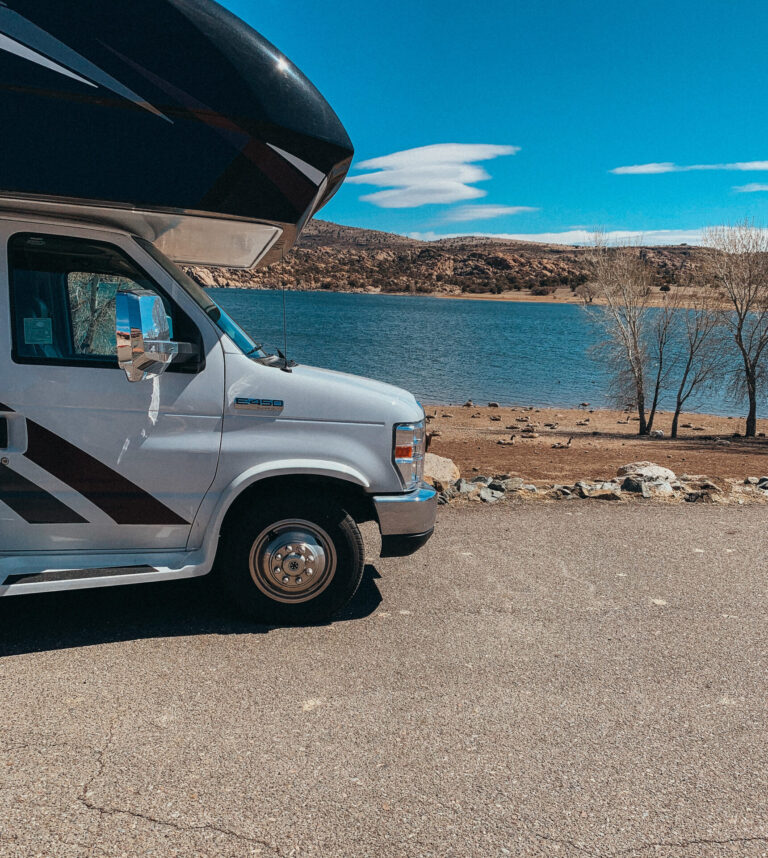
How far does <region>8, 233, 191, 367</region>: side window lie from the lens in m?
4.30

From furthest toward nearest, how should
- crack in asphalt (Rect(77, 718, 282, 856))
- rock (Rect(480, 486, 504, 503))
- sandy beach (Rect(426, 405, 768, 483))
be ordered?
1. sandy beach (Rect(426, 405, 768, 483))
2. rock (Rect(480, 486, 504, 503))
3. crack in asphalt (Rect(77, 718, 282, 856))

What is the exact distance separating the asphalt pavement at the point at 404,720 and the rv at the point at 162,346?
56 centimetres

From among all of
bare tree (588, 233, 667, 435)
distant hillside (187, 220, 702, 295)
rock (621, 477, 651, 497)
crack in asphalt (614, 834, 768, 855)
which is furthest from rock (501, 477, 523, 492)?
distant hillside (187, 220, 702, 295)

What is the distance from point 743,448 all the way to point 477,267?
13846 centimetres

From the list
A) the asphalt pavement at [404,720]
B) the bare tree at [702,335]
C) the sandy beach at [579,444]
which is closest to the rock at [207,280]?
the asphalt pavement at [404,720]

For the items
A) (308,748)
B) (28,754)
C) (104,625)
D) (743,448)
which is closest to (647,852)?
(308,748)

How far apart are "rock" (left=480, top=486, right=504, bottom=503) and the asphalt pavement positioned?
2156 mm

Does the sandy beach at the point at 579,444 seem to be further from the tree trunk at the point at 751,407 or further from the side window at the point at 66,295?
the side window at the point at 66,295

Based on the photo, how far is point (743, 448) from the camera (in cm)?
2100

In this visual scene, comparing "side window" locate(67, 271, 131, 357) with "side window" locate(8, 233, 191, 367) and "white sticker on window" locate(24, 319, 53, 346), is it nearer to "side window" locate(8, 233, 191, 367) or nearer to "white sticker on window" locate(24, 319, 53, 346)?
"side window" locate(8, 233, 191, 367)

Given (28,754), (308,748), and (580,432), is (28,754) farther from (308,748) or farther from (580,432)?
(580,432)

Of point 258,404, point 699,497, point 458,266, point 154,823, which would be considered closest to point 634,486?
point 699,497

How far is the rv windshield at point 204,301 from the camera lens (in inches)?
178

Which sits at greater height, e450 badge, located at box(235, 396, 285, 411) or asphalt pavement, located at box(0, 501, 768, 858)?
e450 badge, located at box(235, 396, 285, 411)
